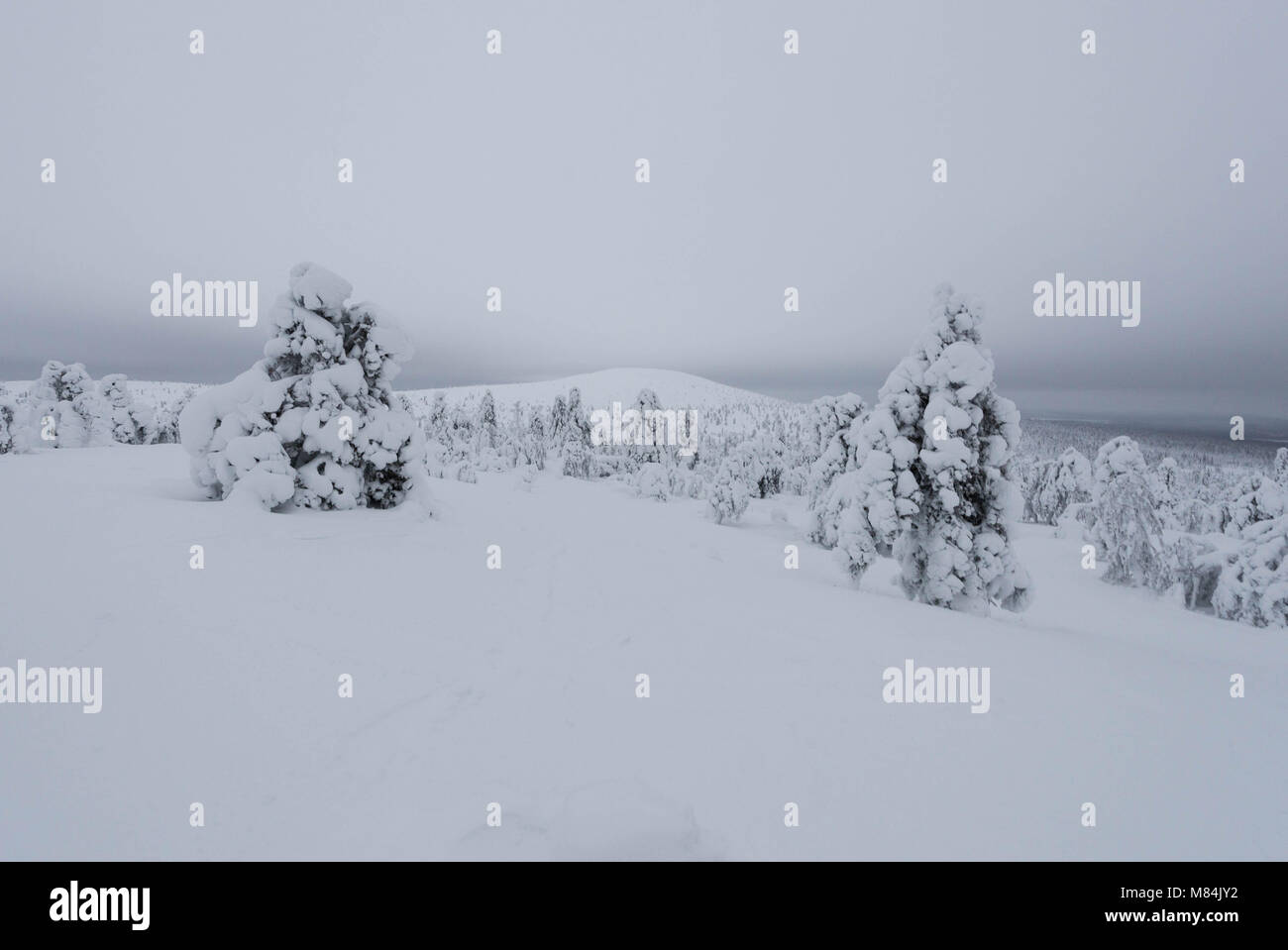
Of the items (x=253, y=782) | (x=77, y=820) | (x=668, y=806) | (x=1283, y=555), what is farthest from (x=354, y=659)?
(x=1283, y=555)

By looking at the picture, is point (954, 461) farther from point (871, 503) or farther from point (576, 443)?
point (576, 443)

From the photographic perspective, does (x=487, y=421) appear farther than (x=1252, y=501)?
Yes

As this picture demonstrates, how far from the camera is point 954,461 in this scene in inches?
500

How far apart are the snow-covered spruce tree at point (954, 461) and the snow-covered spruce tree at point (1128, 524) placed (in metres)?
17.1

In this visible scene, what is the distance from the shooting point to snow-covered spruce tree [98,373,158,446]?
35844 mm

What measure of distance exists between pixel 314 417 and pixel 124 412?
38.5 m

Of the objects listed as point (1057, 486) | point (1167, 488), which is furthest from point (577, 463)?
point (1167, 488)

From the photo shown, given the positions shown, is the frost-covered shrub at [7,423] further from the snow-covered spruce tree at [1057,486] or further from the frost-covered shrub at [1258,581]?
the snow-covered spruce tree at [1057,486]

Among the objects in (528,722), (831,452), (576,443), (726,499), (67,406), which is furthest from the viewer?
(576,443)

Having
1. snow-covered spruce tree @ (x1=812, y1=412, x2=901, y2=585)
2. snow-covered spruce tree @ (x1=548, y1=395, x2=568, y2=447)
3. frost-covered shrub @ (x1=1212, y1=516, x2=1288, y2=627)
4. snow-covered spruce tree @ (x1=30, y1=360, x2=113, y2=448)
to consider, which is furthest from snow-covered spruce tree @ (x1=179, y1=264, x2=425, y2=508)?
snow-covered spruce tree @ (x1=548, y1=395, x2=568, y2=447)

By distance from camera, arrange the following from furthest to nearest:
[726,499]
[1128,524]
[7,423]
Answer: [726,499]
[7,423]
[1128,524]

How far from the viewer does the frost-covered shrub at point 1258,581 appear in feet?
60.6

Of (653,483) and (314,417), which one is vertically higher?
(314,417)

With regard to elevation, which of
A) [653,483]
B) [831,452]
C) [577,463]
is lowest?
[653,483]
